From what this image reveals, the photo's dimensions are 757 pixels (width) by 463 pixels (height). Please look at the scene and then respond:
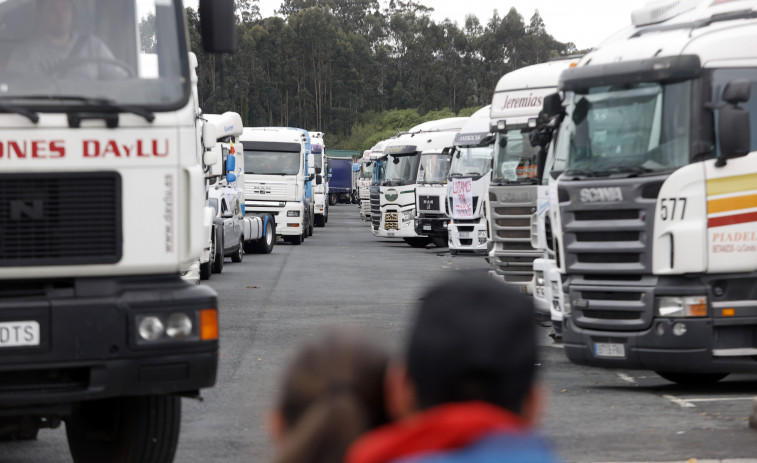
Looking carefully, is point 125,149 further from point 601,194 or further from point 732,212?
point 732,212

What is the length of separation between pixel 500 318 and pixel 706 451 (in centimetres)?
667

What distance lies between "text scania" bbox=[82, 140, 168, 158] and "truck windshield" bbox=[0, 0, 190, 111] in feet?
0.63

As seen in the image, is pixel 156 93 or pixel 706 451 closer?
pixel 156 93

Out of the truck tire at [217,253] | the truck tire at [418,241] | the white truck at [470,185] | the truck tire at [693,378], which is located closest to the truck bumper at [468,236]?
the white truck at [470,185]

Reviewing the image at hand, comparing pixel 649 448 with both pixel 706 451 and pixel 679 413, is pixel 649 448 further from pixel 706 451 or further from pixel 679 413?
pixel 679 413

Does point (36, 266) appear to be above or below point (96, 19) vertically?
below

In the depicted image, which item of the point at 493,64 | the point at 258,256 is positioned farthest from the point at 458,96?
the point at 258,256

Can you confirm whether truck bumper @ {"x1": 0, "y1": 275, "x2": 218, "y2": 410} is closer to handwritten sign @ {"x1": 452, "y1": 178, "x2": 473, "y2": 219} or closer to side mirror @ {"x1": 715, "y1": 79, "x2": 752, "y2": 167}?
side mirror @ {"x1": 715, "y1": 79, "x2": 752, "y2": 167}

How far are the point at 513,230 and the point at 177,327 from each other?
35.7 ft

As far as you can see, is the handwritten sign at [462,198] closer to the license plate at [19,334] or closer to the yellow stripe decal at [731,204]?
the yellow stripe decal at [731,204]

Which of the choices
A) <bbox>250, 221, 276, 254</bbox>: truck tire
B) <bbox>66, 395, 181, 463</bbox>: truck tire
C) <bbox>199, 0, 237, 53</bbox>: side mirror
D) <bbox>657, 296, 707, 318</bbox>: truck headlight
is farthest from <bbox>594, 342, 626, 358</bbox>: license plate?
<bbox>250, 221, 276, 254</bbox>: truck tire

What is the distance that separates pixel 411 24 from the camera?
11788 cm

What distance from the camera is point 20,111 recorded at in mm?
6426

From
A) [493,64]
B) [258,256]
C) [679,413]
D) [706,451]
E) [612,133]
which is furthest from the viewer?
[493,64]
